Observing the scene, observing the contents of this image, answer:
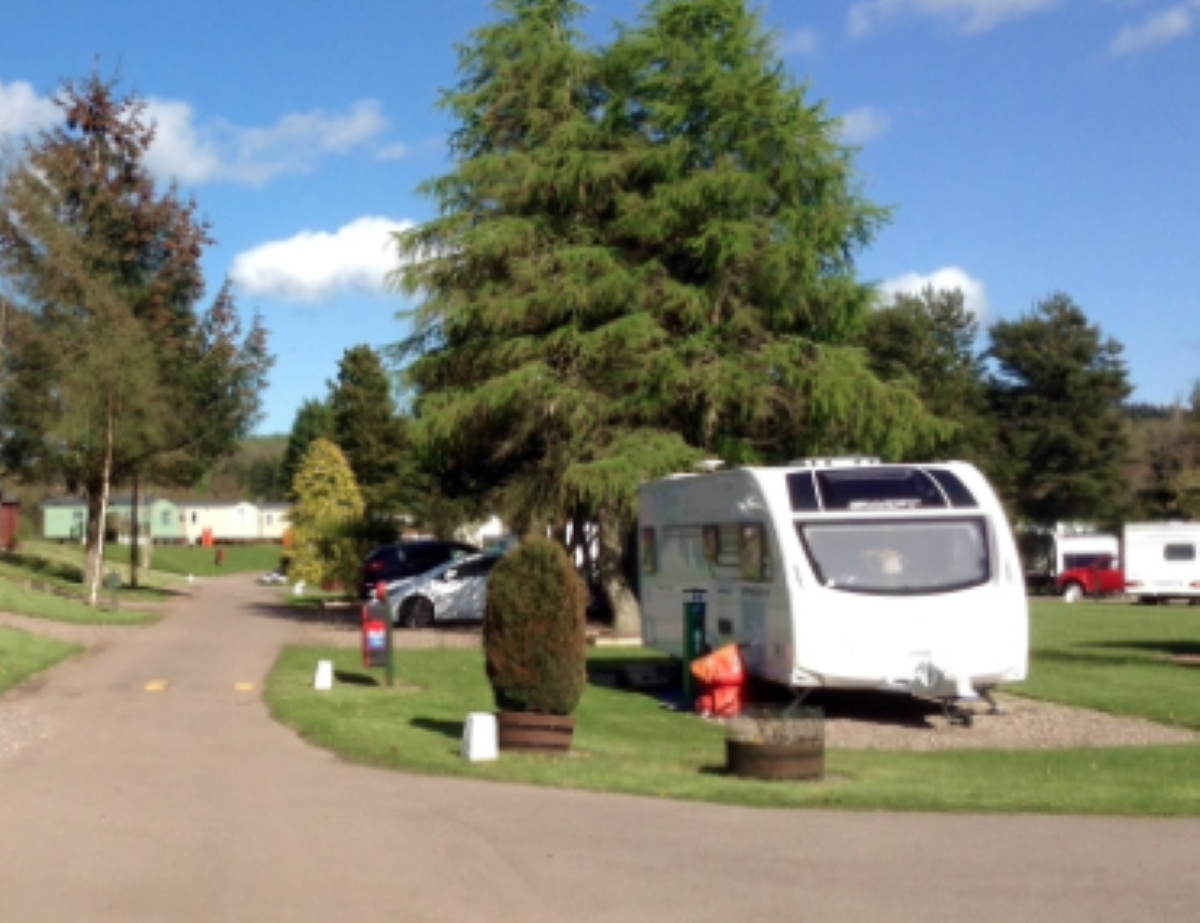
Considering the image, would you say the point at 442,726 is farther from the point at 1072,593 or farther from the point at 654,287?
the point at 1072,593

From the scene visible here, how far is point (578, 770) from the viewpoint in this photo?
13.1m

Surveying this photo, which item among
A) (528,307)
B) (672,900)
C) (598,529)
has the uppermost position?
(528,307)

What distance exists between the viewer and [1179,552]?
50406mm

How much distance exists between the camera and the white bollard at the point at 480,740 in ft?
44.4

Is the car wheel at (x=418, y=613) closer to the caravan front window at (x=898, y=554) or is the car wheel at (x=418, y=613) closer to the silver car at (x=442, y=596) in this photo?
the silver car at (x=442, y=596)

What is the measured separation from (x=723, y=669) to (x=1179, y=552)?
3651cm

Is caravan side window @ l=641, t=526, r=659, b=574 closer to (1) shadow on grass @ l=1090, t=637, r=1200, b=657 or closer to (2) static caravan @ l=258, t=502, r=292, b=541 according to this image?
(1) shadow on grass @ l=1090, t=637, r=1200, b=657

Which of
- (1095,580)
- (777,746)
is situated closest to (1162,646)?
(777,746)

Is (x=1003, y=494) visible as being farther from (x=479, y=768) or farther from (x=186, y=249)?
(x=479, y=768)

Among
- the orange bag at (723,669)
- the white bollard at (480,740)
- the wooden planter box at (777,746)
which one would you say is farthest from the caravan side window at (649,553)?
the wooden planter box at (777,746)

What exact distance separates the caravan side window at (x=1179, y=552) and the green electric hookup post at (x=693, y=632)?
3439 cm

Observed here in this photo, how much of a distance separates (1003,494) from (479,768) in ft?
192

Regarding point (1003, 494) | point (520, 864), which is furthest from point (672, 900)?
point (1003, 494)

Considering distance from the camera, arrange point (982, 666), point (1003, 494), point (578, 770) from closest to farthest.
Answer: point (578, 770) → point (982, 666) → point (1003, 494)
